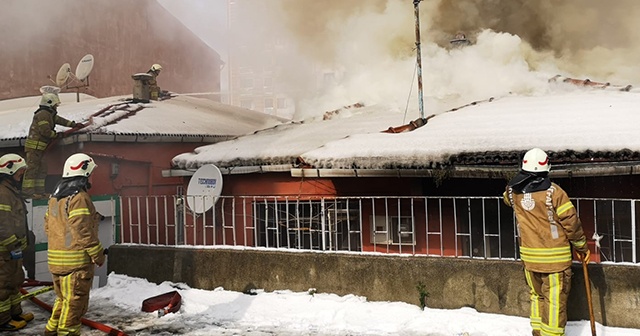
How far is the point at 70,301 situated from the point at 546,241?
16.3 feet

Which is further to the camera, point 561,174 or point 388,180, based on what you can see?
point 388,180

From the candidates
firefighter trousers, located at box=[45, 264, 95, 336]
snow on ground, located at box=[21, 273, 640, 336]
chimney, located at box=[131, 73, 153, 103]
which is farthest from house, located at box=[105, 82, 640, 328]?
chimney, located at box=[131, 73, 153, 103]

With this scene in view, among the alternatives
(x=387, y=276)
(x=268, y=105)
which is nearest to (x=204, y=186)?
(x=387, y=276)

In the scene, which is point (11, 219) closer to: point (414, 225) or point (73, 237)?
point (73, 237)

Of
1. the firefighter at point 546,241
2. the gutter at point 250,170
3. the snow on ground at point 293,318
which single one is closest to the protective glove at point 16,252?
the snow on ground at point 293,318

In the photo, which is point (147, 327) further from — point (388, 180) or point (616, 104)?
point (616, 104)

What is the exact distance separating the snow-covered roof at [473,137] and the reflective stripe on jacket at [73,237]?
3.46 m

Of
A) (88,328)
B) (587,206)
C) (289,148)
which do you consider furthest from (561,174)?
(88,328)

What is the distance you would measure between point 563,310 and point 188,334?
4.11m

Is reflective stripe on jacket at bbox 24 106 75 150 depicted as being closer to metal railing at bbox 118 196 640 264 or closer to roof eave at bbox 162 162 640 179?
metal railing at bbox 118 196 640 264

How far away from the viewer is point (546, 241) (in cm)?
498

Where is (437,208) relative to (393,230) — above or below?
above

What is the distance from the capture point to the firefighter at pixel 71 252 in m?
5.27

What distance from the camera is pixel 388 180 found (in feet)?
28.0
